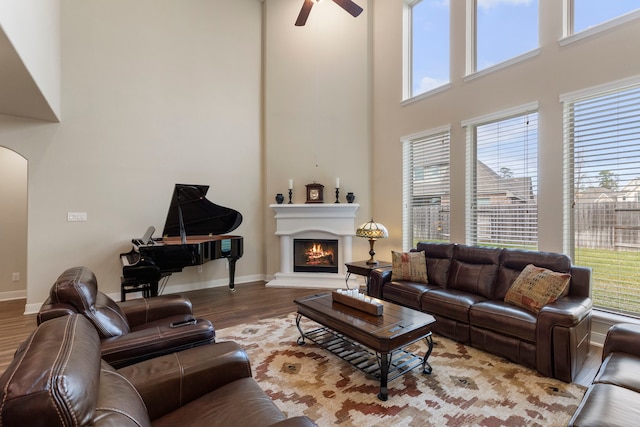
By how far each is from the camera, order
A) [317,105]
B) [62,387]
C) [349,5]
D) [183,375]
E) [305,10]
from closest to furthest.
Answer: [62,387], [183,375], [349,5], [305,10], [317,105]

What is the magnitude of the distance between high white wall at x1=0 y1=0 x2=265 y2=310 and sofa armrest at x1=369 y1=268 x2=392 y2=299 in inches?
108

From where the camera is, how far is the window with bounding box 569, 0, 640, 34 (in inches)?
121

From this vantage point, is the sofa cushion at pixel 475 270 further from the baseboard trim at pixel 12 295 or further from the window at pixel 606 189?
the baseboard trim at pixel 12 295

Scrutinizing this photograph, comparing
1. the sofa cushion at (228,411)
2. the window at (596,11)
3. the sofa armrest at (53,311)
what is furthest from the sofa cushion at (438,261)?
the sofa armrest at (53,311)

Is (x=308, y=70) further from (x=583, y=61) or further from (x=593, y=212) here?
(x=593, y=212)

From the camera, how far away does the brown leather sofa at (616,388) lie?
1.33 m

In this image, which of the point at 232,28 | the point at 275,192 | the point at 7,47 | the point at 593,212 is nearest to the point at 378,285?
the point at 593,212

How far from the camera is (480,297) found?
11.0 ft

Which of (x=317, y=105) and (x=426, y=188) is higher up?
(x=317, y=105)

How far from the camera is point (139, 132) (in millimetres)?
4910

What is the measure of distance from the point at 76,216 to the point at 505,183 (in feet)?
20.2

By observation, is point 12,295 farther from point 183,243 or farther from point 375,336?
point 375,336

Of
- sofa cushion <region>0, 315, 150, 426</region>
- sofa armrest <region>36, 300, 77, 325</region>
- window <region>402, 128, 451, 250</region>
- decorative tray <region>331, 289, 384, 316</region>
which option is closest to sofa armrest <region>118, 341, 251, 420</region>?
sofa cushion <region>0, 315, 150, 426</region>

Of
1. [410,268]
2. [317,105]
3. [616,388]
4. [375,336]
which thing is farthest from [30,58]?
[616,388]
